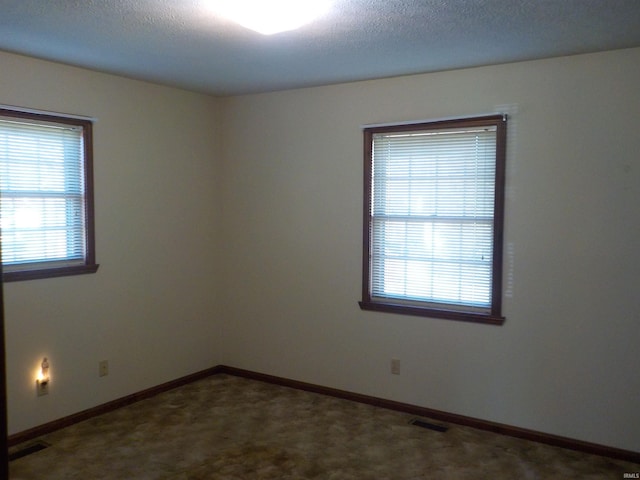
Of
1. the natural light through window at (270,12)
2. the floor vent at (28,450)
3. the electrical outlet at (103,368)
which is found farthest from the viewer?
the electrical outlet at (103,368)

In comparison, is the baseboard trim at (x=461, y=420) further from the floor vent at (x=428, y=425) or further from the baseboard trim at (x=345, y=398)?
the floor vent at (x=428, y=425)

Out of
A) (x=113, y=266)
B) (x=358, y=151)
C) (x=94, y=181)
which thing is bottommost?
(x=113, y=266)

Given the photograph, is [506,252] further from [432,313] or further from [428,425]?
[428,425]

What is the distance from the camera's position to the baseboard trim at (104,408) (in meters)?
3.67

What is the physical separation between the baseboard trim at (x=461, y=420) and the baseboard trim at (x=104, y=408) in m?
0.36

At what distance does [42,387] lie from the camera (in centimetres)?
379

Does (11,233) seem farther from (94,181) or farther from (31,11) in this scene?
(31,11)

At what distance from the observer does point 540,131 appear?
11.9ft

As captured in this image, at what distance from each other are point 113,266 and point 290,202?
5.05 ft

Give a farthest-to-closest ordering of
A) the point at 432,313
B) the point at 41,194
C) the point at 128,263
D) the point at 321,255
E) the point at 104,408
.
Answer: the point at 321,255, the point at 128,263, the point at 104,408, the point at 432,313, the point at 41,194

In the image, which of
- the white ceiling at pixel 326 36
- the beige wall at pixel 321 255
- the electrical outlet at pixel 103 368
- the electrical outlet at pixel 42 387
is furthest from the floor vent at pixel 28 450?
the white ceiling at pixel 326 36

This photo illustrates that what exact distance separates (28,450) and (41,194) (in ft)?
5.55

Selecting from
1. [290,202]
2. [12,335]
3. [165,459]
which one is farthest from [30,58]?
[165,459]

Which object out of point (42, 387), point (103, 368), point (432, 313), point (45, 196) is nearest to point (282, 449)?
point (432, 313)
